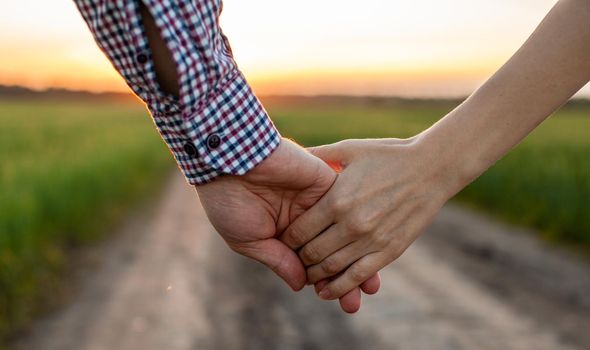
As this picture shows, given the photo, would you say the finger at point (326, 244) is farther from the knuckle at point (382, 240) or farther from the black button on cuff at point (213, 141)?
the black button on cuff at point (213, 141)

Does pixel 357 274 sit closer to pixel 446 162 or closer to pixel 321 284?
pixel 321 284

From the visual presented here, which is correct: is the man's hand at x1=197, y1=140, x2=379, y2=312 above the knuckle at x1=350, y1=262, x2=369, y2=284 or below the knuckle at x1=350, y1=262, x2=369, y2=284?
above

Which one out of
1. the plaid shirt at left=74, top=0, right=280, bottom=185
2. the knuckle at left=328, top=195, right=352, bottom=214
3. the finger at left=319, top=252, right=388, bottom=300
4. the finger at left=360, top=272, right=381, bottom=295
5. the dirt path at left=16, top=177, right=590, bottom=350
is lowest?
the dirt path at left=16, top=177, right=590, bottom=350

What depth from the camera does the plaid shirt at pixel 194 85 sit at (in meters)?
1.53

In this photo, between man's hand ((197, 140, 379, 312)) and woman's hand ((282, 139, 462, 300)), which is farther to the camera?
woman's hand ((282, 139, 462, 300))

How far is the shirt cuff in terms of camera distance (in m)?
1.72

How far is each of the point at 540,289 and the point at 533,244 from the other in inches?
67.7

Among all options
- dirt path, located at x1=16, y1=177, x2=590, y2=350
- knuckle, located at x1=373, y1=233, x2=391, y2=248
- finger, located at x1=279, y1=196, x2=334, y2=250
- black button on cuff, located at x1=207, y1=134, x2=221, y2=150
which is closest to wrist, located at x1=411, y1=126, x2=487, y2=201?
knuckle, located at x1=373, y1=233, x2=391, y2=248

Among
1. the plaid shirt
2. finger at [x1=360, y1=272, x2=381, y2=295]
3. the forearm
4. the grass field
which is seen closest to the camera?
the plaid shirt

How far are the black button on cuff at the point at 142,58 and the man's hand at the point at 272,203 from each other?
45 centimetres

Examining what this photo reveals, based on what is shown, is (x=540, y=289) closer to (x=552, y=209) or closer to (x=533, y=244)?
(x=533, y=244)

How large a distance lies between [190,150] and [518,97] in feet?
2.78

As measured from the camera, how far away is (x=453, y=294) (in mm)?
5082

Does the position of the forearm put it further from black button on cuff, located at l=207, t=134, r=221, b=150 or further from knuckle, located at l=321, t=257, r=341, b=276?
black button on cuff, located at l=207, t=134, r=221, b=150
